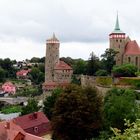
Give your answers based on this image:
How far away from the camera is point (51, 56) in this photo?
3561 inches

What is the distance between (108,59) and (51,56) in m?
20.1

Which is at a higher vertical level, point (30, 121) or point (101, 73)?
point (101, 73)

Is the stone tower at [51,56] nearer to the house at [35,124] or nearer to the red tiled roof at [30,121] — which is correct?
the red tiled roof at [30,121]

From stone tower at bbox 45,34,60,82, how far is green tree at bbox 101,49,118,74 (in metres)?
17.5

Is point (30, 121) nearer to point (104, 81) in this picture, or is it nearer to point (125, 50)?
point (104, 81)

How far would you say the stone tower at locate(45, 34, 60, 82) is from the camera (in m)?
89.1

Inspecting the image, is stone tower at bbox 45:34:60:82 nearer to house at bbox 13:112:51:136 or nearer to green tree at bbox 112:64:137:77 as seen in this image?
green tree at bbox 112:64:137:77

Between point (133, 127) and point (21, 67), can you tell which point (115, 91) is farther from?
point (21, 67)

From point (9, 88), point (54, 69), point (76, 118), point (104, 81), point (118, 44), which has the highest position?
point (118, 44)

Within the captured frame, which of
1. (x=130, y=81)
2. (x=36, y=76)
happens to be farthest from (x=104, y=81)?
(x=36, y=76)

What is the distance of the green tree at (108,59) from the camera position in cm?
7169

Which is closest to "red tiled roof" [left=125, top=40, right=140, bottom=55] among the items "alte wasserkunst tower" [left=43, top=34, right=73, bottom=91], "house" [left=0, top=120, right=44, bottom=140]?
"alte wasserkunst tower" [left=43, top=34, right=73, bottom=91]

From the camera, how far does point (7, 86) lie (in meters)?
119

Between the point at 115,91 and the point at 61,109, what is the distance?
57.7 feet
